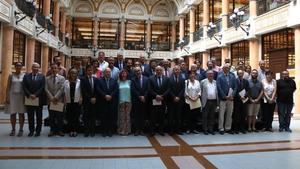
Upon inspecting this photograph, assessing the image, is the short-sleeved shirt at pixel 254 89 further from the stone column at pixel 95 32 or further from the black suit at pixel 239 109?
the stone column at pixel 95 32

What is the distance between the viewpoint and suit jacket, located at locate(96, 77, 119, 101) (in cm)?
844

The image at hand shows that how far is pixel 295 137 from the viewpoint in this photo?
848cm

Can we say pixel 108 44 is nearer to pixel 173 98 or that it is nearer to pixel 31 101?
pixel 173 98

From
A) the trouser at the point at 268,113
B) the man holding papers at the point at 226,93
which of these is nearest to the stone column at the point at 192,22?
the trouser at the point at 268,113

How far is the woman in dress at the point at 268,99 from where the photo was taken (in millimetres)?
9594

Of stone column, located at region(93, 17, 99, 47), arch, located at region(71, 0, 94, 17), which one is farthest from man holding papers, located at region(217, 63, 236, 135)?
arch, located at region(71, 0, 94, 17)

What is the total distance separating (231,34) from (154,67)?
37.5 feet

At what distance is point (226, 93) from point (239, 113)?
76 centimetres

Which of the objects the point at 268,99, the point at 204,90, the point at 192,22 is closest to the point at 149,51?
the point at 192,22

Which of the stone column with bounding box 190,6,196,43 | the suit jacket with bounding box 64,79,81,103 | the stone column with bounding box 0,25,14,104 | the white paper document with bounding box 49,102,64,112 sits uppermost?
the stone column with bounding box 190,6,196,43

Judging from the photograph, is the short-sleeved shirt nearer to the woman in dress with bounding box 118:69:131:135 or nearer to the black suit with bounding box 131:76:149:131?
the black suit with bounding box 131:76:149:131

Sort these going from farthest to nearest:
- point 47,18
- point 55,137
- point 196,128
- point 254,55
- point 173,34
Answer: point 173,34, point 47,18, point 254,55, point 196,128, point 55,137

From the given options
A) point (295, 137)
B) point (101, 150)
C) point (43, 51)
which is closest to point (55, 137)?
point (101, 150)

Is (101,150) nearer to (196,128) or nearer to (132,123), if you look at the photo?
(132,123)
